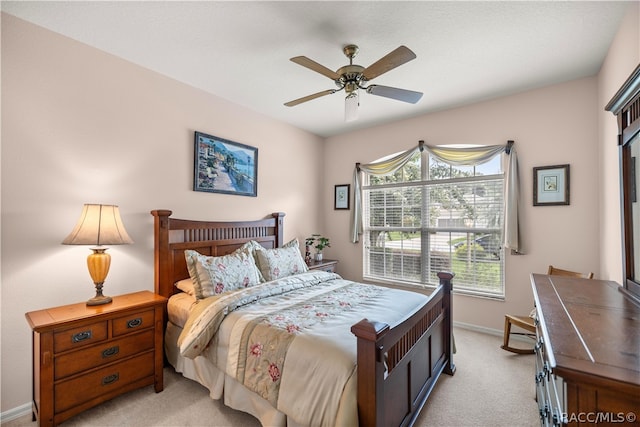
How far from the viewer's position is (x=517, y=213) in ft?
10.5

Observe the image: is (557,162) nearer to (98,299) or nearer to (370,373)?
(370,373)

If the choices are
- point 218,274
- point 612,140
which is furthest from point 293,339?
point 612,140

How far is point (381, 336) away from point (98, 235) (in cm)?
211

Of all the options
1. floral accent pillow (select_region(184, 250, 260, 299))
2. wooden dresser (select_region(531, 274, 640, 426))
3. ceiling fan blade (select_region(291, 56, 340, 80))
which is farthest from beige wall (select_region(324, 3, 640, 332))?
floral accent pillow (select_region(184, 250, 260, 299))

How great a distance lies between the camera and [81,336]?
1.95 metres

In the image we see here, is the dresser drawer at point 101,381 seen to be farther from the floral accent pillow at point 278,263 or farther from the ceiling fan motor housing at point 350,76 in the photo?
the ceiling fan motor housing at point 350,76

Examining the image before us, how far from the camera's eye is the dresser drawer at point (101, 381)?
6.14 feet

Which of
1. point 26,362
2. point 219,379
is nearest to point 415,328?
point 219,379

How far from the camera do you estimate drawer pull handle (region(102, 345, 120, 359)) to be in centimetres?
205

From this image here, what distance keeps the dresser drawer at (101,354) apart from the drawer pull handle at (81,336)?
8 cm

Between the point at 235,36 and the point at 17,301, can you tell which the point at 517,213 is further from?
the point at 17,301

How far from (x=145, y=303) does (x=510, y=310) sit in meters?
3.76

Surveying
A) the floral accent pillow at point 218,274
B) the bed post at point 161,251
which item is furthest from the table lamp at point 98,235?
the floral accent pillow at point 218,274

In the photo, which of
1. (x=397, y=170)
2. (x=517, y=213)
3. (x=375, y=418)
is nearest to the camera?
(x=375, y=418)
